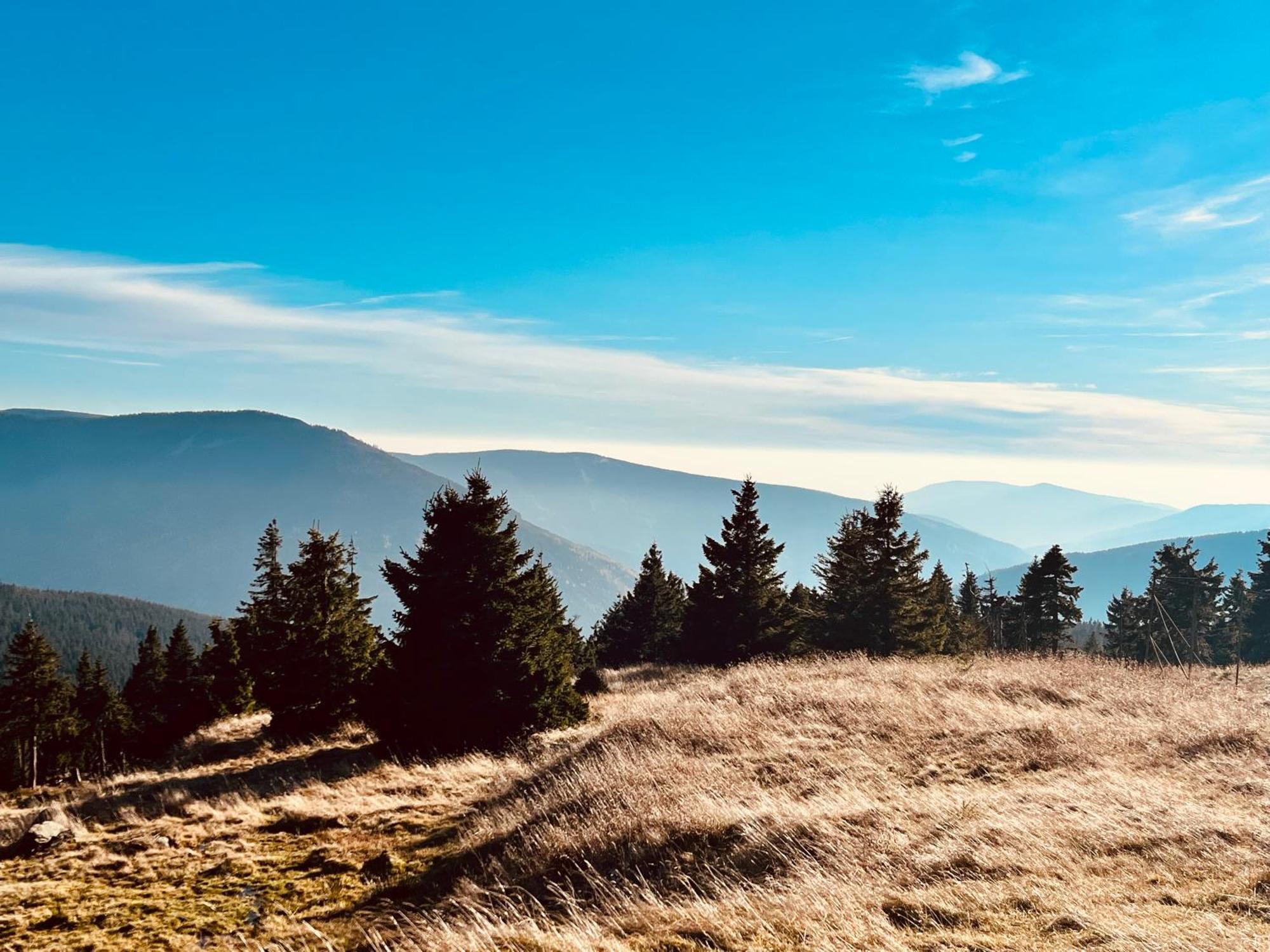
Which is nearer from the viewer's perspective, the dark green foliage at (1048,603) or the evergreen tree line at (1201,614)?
the dark green foliage at (1048,603)

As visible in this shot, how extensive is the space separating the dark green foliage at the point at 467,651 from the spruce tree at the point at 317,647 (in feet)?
24.4

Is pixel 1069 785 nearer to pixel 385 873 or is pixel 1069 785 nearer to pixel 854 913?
pixel 854 913

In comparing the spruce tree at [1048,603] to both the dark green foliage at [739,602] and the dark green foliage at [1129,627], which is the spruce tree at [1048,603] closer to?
the dark green foliage at [1129,627]

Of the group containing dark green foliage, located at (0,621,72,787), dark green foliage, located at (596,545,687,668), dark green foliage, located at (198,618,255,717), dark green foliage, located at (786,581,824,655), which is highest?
dark green foliage, located at (786,581,824,655)

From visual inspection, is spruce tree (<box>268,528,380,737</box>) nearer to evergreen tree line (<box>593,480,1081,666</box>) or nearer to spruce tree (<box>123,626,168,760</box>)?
evergreen tree line (<box>593,480,1081,666</box>)

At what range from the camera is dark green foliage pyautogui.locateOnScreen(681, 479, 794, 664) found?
32.5m

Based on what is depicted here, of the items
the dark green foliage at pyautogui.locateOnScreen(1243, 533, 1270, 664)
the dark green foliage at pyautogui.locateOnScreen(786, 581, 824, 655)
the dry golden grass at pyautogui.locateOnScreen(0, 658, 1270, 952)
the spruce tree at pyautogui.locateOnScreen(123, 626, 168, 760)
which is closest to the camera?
the dry golden grass at pyautogui.locateOnScreen(0, 658, 1270, 952)

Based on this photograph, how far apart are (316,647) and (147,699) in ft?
164

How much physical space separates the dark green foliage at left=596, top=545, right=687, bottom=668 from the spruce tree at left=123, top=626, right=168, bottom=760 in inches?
1453

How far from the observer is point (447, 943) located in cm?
542

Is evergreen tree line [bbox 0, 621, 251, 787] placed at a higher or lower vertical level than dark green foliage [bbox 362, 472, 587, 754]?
lower

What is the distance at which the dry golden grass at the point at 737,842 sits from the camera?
18.4ft

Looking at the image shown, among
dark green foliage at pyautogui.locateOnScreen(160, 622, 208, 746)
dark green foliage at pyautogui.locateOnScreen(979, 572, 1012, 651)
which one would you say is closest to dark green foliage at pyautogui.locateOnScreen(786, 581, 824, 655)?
dark green foliage at pyautogui.locateOnScreen(979, 572, 1012, 651)

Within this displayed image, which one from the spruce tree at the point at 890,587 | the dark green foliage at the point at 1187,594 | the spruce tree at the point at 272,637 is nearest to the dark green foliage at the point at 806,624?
the spruce tree at the point at 890,587
